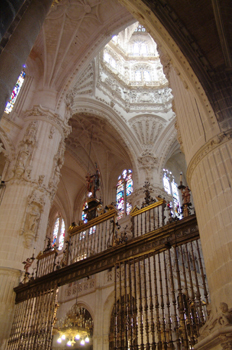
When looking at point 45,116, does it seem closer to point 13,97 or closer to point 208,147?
point 13,97

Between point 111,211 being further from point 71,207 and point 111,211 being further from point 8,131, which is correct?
point 71,207

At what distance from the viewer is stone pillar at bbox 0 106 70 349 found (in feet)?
32.3

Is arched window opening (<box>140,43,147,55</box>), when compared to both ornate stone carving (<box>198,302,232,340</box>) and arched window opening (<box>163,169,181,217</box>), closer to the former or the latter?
arched window opening (<box>163,169,181,217</box>)

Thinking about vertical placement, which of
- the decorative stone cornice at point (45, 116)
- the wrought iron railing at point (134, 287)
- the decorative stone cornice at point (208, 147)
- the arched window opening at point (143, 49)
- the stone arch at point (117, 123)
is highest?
the arched window opening at point (143, 49)

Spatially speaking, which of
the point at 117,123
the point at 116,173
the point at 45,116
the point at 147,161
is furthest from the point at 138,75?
the point at 45,116

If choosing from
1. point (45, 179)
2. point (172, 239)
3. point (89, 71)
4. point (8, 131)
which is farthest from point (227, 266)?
point (89, 71)

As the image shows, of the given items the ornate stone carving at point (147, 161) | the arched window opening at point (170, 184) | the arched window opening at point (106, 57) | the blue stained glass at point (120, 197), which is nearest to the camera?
the ornate stone carving at point (147, 161)

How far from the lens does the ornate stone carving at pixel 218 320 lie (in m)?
4.03

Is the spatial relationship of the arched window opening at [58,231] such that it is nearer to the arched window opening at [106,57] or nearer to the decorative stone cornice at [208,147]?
the arched window opening at [106,57]

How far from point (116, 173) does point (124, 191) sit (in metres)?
2.30

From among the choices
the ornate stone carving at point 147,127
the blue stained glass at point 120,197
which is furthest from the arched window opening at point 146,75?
the blue stained glass at point 120,197

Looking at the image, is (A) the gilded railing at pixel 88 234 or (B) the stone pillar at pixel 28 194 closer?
(A) the gilded railing at pixel 88 234

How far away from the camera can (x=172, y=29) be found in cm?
696

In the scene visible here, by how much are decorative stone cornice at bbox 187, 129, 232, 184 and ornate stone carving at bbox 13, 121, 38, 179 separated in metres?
7.67
